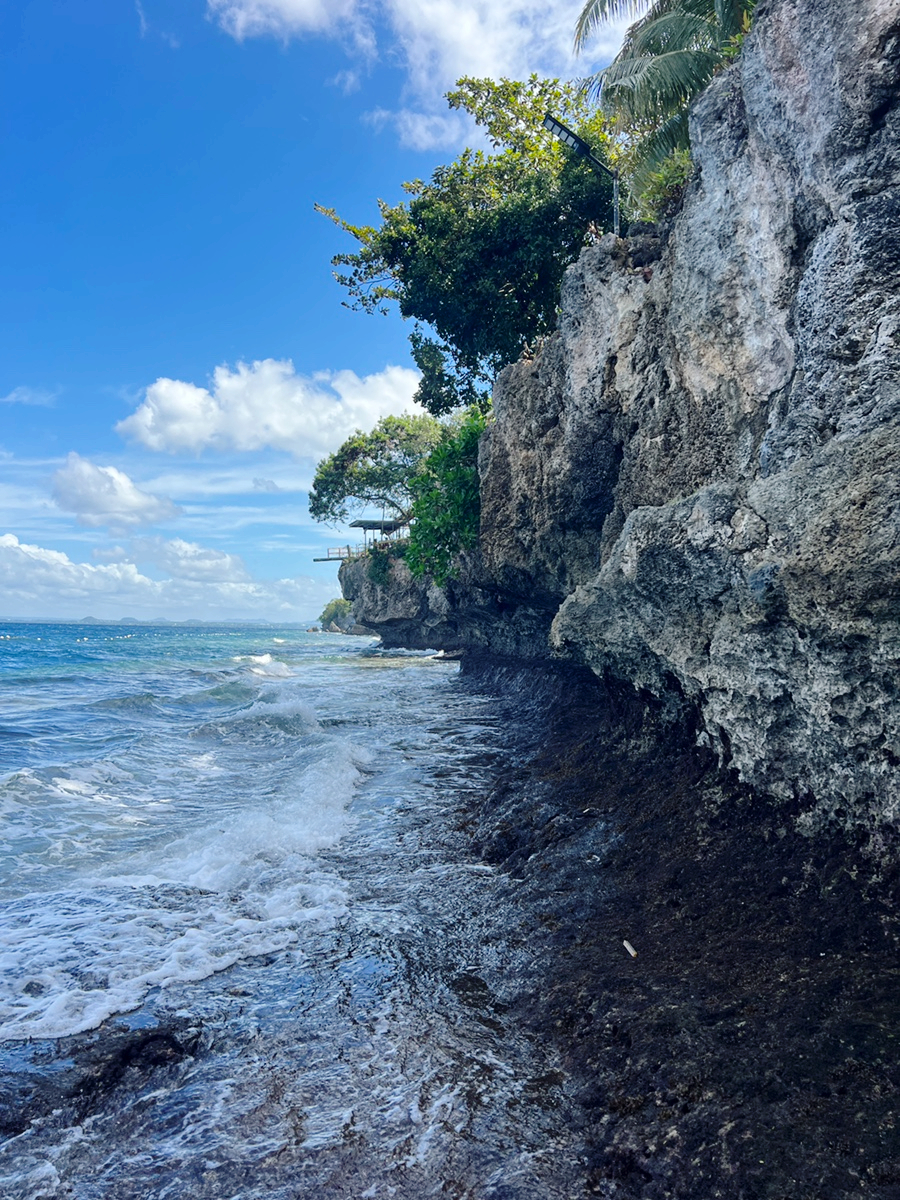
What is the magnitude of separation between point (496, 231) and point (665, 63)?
17.6 ft

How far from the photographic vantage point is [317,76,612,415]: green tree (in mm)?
17578

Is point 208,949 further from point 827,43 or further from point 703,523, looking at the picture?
point 827,43

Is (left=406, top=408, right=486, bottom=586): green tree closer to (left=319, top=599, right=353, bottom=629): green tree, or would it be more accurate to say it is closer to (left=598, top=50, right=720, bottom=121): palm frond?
(left=598, top=50, right=720, bottom=121): palm frond

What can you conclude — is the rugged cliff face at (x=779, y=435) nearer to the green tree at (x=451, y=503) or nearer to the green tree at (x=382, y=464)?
the green tree at (x=451, y=503)

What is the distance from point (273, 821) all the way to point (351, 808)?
1.06 meters

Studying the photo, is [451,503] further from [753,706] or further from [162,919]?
[162,919]

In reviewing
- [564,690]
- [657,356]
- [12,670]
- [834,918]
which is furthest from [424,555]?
[12,670]

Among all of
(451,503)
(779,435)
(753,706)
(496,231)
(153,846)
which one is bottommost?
(153,846)

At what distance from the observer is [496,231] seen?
1773 centimetres

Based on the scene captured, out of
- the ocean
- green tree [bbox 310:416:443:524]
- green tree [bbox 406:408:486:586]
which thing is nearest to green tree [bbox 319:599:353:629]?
green tree [bbox 310:416:443:524]

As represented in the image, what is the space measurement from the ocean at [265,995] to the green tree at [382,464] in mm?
31743

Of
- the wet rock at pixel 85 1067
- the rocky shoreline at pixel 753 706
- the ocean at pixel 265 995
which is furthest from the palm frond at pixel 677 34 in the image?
the wet rock at pixel 85 1067

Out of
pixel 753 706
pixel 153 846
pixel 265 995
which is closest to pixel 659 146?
pixel 753 706

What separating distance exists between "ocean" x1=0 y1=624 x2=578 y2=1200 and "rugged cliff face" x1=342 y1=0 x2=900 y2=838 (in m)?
2.55
